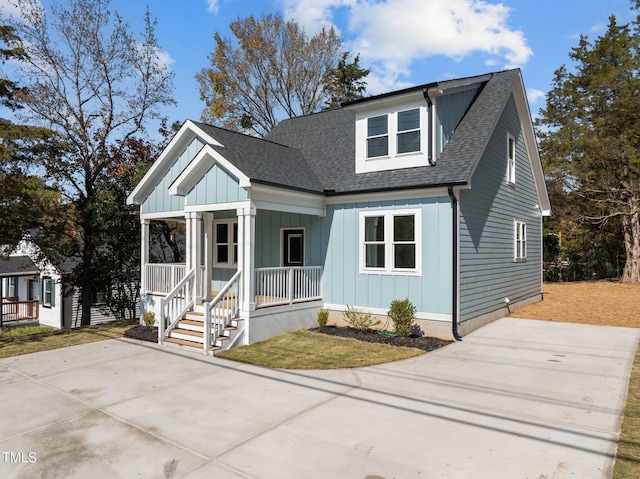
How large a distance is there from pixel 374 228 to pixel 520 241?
664cm

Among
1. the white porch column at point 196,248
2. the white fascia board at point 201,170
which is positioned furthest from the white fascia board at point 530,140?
the white porch column at point 196,248

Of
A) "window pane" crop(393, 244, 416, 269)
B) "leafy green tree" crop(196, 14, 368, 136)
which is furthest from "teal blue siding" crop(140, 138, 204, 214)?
"leafy green tree" crop(196, 14, 368, 136)

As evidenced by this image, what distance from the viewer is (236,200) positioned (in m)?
9.76

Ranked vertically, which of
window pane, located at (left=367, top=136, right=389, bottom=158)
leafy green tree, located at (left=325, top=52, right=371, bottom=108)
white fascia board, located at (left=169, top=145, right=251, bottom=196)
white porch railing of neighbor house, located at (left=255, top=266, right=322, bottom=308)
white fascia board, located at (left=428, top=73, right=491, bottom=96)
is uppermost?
leafy green tree, located at (left=325, top=52, right=371, bottom=108)

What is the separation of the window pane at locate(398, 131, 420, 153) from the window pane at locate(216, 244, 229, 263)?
21.6 feet

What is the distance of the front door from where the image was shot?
12547 millimetres

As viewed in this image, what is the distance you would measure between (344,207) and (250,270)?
340 centimetres

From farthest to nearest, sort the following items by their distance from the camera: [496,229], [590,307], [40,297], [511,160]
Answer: [40,297]
[590,307]
[511,160]
[496,229]

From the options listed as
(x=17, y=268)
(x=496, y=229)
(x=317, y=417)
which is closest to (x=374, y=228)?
(x=496, y=229)

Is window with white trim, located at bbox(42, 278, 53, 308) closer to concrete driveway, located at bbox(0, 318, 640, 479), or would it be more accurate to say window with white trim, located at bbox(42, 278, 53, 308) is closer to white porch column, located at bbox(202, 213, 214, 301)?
white porch column, located at bbox(202, 213, 214, 301)

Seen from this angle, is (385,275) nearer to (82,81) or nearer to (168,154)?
(168,154)

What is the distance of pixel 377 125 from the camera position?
11430 millimetres

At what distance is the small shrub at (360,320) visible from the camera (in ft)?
34.5

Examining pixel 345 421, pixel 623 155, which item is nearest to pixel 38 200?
pixel 345 421
